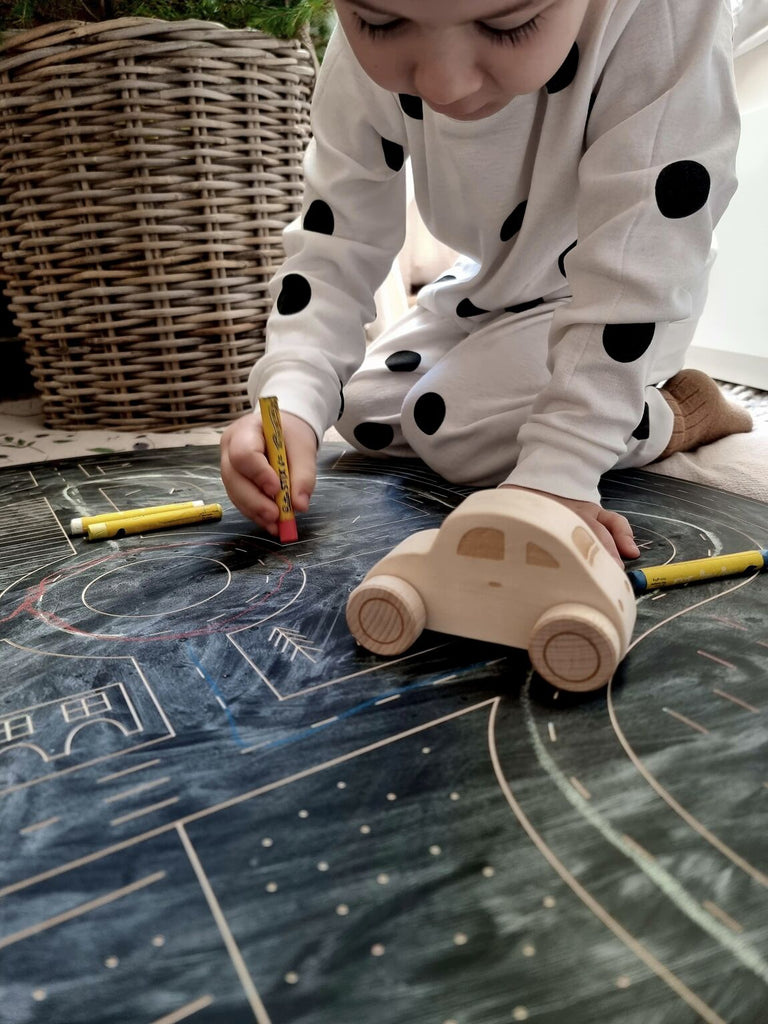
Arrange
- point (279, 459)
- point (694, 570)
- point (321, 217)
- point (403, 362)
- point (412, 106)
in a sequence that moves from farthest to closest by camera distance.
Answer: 1. point (403, 362)
2. point (321, 217)
3. point (412, 106)
4. point (279, 459)
5. point (694, 570)

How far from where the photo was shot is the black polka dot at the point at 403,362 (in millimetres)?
1072

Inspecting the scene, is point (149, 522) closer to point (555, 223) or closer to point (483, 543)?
point (483, 543)

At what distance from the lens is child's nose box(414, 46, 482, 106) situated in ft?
1.56

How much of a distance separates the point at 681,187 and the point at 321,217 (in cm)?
43

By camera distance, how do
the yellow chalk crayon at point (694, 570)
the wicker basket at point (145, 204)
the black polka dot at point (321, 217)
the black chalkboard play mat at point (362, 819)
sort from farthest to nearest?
the wicker basket at point (145, 204) → the black polka dot at point (321, 217) → the yellow chalk crayon at point (694, 570) → the black chalkboard play mat at point (362, 819)

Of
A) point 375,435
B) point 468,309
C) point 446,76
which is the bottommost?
point 375,435

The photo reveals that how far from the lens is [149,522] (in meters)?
0.76

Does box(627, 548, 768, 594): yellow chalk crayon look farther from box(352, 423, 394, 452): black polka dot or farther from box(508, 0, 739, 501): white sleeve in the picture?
box(352, 423, 394, 452): black polka dot

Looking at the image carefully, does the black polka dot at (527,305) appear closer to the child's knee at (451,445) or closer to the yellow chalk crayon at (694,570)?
the child's knee at (451,445)

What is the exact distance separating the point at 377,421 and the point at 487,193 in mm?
309

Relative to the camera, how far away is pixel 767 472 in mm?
904

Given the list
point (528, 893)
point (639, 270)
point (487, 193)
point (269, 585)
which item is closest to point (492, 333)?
point (487, 193)

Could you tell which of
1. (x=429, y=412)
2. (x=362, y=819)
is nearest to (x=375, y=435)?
(x=429, y=412)

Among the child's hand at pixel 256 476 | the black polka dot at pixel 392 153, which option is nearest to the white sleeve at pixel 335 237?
the black polka dot at pixel 392 153
